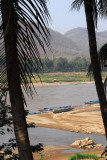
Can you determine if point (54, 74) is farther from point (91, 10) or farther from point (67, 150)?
point (91, 10)

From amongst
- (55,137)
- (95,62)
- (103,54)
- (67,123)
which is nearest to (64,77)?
(67,123)

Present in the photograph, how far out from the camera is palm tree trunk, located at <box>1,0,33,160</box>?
265 cm

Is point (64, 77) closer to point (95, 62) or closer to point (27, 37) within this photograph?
point (95, 62)

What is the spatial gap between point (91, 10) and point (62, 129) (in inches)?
1043

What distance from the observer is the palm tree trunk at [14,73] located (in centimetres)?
265

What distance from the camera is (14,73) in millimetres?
2883

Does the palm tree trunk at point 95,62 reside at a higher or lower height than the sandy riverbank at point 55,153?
higher

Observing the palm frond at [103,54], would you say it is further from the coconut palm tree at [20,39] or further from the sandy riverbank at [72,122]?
the sandy riverbank at [72,122]

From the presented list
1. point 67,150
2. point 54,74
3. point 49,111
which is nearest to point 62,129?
point 67,150

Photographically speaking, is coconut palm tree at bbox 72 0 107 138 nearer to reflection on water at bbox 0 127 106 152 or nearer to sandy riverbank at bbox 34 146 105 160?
sandy riverbank at bbox 34 146 105 160

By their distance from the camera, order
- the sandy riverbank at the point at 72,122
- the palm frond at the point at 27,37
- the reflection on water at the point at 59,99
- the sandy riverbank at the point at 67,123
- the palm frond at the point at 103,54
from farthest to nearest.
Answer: the reflection on water at the point at 59,99, the sandy riverbank at the point at 72,122, the sandy riverbank at the point at 67,123, the palm frond at the point at 103,54, the palm frond at the point at 27,37

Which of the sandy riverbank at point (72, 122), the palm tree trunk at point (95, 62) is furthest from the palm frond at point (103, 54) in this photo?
the sandy riverbank at point (72, 122)

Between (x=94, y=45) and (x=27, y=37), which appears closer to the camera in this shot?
(x=27, y=37)

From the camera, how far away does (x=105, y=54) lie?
6.56 m
